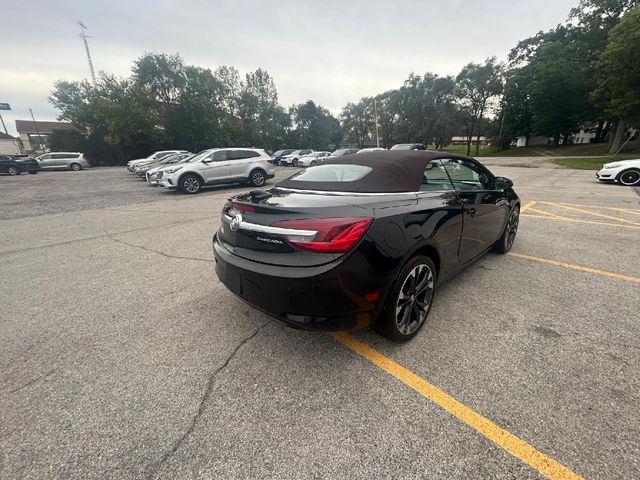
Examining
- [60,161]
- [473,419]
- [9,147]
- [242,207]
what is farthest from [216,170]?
[9,147]

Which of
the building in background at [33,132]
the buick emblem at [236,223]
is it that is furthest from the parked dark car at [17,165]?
the building in background at [33,132]

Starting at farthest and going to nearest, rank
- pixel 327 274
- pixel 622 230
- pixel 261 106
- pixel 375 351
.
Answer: pixel 261 106, pixel 622 230, pixel 375 351, pixel 327 274

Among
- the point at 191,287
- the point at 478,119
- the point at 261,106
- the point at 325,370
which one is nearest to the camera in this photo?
the point at 325,370

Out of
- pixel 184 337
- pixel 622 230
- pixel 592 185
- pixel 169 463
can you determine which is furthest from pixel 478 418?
pixel 592 185

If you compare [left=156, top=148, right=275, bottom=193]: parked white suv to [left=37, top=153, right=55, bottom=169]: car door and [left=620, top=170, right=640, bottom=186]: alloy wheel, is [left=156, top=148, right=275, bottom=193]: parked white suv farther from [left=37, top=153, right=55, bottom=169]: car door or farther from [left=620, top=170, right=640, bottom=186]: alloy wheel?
[left=37, top=153, right=55, bottom=169]: car door

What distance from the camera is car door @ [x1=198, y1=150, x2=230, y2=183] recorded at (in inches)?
460

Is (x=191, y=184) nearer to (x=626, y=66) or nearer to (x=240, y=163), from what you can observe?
(x=240, y=163)

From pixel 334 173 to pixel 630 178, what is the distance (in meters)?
14.3

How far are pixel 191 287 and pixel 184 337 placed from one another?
102cm

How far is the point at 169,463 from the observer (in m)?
1.52

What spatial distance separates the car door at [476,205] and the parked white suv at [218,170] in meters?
10.5

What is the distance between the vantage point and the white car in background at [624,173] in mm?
10820

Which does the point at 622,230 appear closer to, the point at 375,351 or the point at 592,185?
the point at 375,351

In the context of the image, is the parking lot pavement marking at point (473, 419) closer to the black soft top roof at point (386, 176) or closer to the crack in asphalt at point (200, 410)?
the crack in asphalt at point (200, 410)
